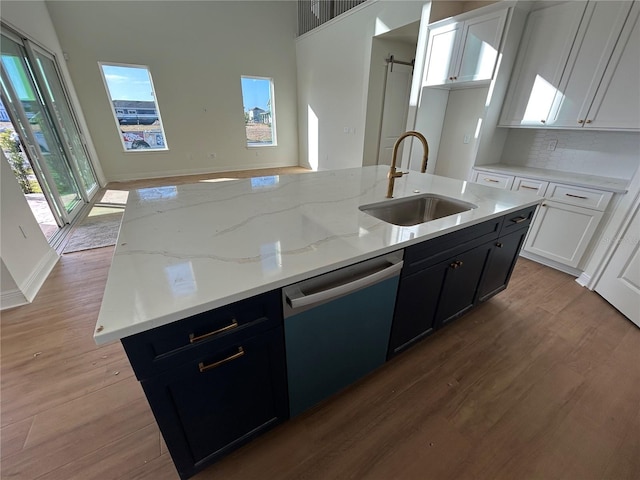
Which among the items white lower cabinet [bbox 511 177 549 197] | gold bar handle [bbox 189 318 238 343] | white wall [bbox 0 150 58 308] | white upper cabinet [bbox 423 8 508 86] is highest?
white upper cabinet [bbox 423 8 508 86]

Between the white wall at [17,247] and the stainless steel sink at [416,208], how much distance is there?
8.85ft

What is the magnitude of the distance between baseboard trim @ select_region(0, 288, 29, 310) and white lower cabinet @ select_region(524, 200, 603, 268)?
4.49 meters

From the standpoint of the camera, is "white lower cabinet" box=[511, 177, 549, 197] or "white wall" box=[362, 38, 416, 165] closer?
"white lower cabinet" box=[511, 177, 549, 197]

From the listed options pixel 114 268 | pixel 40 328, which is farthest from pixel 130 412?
pixel 40 328

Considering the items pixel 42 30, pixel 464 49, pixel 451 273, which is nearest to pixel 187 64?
pixel 42 30

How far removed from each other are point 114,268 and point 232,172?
19.8ft

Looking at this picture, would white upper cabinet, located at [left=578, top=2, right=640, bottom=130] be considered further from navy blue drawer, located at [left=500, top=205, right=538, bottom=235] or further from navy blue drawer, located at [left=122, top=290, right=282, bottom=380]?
navy blue drawer, located at [left=122, top=290, right=282, bottom=380]

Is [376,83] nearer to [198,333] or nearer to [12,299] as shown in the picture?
[198,333]

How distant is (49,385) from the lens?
1.46m

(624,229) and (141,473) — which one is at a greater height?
(624,229)

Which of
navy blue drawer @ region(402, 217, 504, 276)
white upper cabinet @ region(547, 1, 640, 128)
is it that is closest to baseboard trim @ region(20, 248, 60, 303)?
navy blue drawer @ region(402, 217, 504, 276)

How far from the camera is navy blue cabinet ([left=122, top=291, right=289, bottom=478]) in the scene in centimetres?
76

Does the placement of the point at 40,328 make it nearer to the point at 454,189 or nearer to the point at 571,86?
the point at 454,189

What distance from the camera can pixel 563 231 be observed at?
8.05 ft
